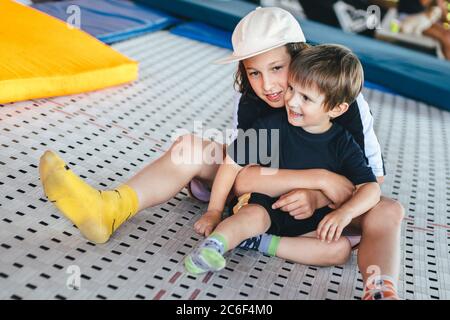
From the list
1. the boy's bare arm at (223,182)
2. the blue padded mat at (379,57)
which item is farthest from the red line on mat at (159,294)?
the blue padded mat at (379,57)

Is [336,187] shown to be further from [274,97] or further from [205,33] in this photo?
[205,33]

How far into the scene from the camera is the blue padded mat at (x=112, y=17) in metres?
2.87

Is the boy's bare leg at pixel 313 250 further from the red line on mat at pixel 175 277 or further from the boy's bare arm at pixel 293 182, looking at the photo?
the red line on mat at pixel 175 277

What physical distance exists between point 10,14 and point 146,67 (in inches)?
22.9

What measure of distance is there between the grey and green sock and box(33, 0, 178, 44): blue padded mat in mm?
1736

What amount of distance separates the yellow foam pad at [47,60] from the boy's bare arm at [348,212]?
1.12m

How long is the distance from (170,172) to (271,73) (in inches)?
12.7

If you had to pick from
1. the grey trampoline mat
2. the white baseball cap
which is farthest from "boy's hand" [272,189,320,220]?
the white baseball cap
